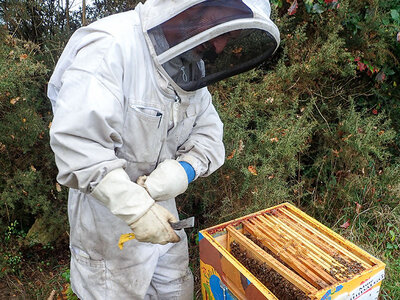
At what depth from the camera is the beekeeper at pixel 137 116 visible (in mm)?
1556

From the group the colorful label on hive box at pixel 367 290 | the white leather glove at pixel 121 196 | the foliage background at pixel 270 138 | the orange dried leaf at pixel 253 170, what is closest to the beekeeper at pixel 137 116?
the white leather glove at pixel 121 196

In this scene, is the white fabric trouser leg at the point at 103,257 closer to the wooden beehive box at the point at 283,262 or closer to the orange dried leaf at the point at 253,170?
the wooden beehive box at the point at 283,262

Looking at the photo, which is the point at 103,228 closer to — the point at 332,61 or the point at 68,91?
the point at 68,91

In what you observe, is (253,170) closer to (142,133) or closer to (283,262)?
(283,262)

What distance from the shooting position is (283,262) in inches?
74.2

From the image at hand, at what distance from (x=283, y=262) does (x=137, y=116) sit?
117 cm

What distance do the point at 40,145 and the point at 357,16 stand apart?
4256mm

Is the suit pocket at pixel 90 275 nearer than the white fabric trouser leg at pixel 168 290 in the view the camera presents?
Yes

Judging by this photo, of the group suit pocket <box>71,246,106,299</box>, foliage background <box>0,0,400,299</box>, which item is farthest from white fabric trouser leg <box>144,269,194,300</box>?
foliage background <box>0,0,400,299</box>

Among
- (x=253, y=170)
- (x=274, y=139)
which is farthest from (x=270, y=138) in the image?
(x=253, y=170)

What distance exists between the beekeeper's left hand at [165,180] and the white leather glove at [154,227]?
140mm

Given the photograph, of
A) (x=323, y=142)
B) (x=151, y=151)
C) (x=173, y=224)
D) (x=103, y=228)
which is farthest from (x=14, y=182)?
(x=323, y=142)

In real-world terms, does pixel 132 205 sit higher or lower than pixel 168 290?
higher

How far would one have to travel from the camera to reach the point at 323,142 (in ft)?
14.0
